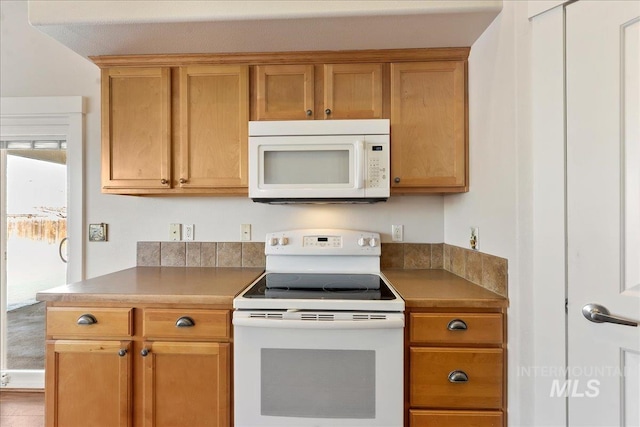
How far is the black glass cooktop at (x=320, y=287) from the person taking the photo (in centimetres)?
142

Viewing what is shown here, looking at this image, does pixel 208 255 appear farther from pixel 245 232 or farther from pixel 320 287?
pixel 320 287

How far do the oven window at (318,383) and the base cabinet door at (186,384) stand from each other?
0.65 ft

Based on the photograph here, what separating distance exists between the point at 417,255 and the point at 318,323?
97cm

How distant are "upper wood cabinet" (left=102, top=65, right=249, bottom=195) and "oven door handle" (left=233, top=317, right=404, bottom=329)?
750 millimetres

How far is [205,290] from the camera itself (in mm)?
1479

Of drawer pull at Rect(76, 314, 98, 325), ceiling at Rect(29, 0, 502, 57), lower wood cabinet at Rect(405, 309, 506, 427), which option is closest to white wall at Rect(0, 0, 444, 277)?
ceiling at Rect(29, 0, 502, 57)

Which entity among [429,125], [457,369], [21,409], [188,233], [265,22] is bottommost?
[21,409]

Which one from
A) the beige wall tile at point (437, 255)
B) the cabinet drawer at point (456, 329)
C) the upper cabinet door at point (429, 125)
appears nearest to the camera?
the cabinet drawer at point (456, 329)

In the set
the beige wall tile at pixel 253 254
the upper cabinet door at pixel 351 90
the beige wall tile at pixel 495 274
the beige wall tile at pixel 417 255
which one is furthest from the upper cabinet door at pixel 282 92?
the beige wall tile at pixel 495 274

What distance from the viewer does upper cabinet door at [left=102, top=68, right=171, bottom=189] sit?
1.76 metres

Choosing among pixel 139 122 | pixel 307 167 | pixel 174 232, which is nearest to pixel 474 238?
pixel 307 167

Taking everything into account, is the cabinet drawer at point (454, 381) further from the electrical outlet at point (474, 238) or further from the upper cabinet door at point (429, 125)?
the upper cabinet door at point (429, 125)

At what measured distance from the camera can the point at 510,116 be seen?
130 cm

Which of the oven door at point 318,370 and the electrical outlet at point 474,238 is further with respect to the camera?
the electrical outlet at point 474,238
